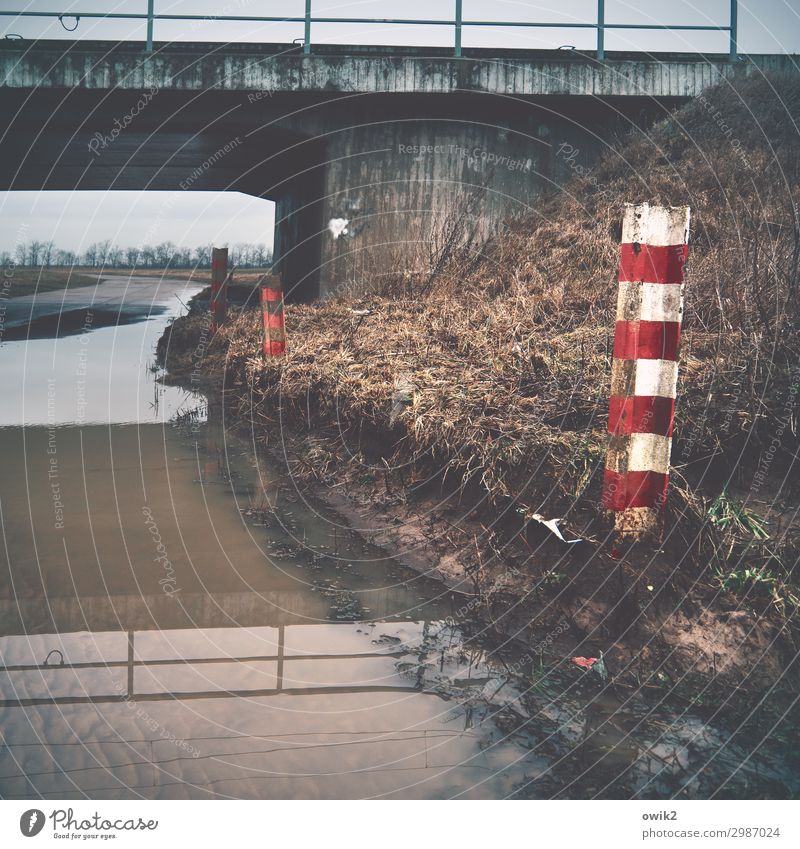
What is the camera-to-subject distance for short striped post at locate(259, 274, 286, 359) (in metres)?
8.75

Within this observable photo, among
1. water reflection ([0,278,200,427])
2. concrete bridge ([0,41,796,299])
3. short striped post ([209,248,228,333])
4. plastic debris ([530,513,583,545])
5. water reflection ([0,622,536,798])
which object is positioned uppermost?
concrete bridge ([0,41,796,299])

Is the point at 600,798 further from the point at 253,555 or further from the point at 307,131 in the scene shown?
the point at 307,131

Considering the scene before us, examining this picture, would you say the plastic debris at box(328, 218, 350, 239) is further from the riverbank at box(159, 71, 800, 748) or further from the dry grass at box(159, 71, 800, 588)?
the riverbank at box(159, 71, 800, 748)

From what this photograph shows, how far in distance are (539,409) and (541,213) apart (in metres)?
8.41

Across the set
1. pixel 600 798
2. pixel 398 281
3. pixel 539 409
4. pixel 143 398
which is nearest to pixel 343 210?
pixel 398 281

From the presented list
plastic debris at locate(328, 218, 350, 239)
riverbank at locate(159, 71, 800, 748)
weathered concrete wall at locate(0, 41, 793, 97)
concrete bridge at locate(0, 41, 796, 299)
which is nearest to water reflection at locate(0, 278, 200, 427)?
riverbank at locate(159, 71, 800, 748)

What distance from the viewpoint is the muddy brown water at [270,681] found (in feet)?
9.00

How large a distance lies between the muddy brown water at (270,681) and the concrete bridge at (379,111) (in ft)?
25.3

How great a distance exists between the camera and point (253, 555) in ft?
16.0

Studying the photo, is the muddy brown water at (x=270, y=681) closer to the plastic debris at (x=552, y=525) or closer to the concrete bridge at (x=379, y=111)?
the plastic debris at (x=552, y=525)

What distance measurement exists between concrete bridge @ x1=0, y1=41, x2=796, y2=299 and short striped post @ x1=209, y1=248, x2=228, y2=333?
1.50 m

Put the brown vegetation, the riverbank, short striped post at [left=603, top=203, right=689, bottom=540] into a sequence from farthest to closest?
the brown vegetation, short striped post at [left=603, top=203, right=689, bottom=540], the riverbank

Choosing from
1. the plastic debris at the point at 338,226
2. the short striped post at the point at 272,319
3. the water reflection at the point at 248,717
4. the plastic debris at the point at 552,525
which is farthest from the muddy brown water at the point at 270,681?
the plastic debris at the point at 338,226
